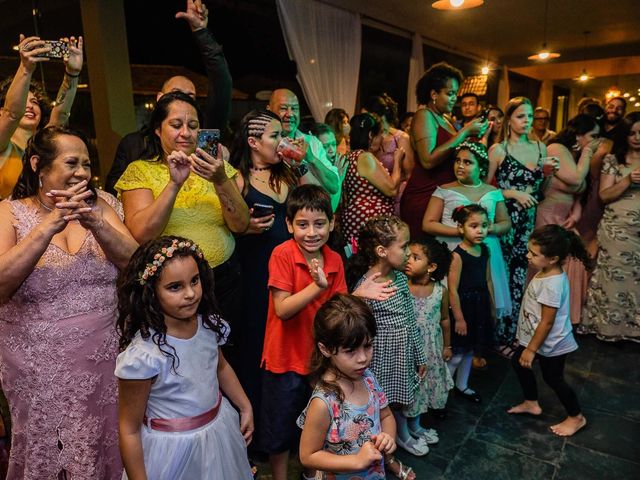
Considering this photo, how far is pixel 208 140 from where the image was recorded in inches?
64.6

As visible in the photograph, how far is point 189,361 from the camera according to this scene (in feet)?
4.38

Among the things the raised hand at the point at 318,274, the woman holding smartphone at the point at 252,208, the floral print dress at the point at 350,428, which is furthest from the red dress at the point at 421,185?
the floral print dress at the point at 350,428

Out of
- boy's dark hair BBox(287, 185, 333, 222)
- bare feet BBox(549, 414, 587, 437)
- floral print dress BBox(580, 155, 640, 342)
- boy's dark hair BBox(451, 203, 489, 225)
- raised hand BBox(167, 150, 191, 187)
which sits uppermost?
raised hand BBox(167, 150, 191, 187)

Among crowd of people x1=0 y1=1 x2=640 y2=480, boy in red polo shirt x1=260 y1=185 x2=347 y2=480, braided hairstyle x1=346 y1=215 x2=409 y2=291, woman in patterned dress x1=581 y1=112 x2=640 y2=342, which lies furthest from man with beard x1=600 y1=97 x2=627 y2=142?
boy in red polo shirt x1=260 y1=185 x2=347 y2=480

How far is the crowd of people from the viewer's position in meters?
1.31

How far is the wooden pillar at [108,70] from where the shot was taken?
3.89 meters

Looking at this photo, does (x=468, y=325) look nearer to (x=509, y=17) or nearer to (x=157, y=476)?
(x=157, y=476)

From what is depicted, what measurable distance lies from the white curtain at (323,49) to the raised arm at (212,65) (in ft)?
10.6

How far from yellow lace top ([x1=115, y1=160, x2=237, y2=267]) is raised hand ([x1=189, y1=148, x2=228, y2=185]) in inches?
7.2

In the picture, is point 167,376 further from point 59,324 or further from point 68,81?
point 68,81

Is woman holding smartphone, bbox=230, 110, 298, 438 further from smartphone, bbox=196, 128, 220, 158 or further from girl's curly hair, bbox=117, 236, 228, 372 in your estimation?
girl's curly hair, bbox=117, 236, 228, 372

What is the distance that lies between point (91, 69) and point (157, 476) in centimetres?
385

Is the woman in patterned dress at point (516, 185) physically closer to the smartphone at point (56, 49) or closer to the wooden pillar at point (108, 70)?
the smartphone at point (56, 49)

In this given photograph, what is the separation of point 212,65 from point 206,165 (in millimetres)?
777
